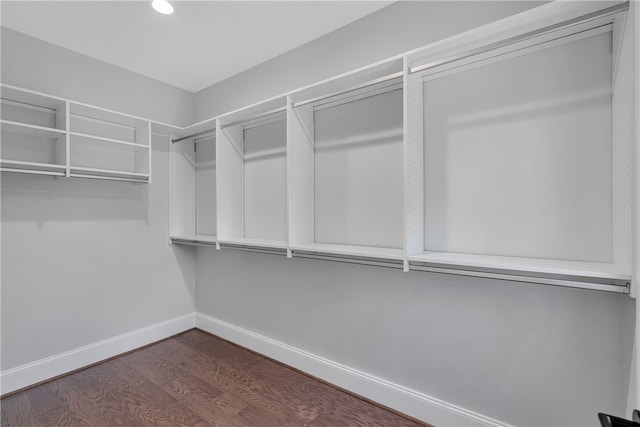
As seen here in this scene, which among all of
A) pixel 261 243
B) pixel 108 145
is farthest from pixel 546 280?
pixel 108 145

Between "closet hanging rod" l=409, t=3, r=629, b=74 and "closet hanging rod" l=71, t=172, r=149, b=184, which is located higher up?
"closet hanging rod" l=409, t=3, r=629, b=74

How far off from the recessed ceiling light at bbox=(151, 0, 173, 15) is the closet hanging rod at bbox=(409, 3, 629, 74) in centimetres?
157

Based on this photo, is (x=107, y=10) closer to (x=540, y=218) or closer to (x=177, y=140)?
(x=177, y=140)

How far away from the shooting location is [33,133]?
218cm

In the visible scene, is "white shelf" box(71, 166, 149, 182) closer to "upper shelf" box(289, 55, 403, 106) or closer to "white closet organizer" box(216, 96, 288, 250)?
"white closet organizer" box(216, 96, 288, 250)

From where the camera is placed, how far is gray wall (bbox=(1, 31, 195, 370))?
2.20 metres

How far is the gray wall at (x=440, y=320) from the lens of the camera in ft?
4.59

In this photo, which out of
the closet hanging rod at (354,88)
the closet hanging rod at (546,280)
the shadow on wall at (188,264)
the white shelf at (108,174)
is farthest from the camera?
the shadow on wall at (188,264)

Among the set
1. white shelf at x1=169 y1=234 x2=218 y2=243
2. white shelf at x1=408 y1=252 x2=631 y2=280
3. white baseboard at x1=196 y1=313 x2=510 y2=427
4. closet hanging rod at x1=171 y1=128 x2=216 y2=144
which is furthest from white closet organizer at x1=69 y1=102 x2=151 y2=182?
white shelf at x1=408 y1=252 x2=631 y2=280

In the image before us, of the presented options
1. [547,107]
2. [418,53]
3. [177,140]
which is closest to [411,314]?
[547,107]

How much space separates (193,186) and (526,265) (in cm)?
307

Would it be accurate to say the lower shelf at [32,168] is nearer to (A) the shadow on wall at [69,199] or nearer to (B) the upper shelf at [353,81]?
(A) the shadow on wall at [69,199]

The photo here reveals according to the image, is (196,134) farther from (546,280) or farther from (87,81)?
(546,280)

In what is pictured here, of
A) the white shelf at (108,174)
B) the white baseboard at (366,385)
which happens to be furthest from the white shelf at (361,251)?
the white shelf at (108,174)
